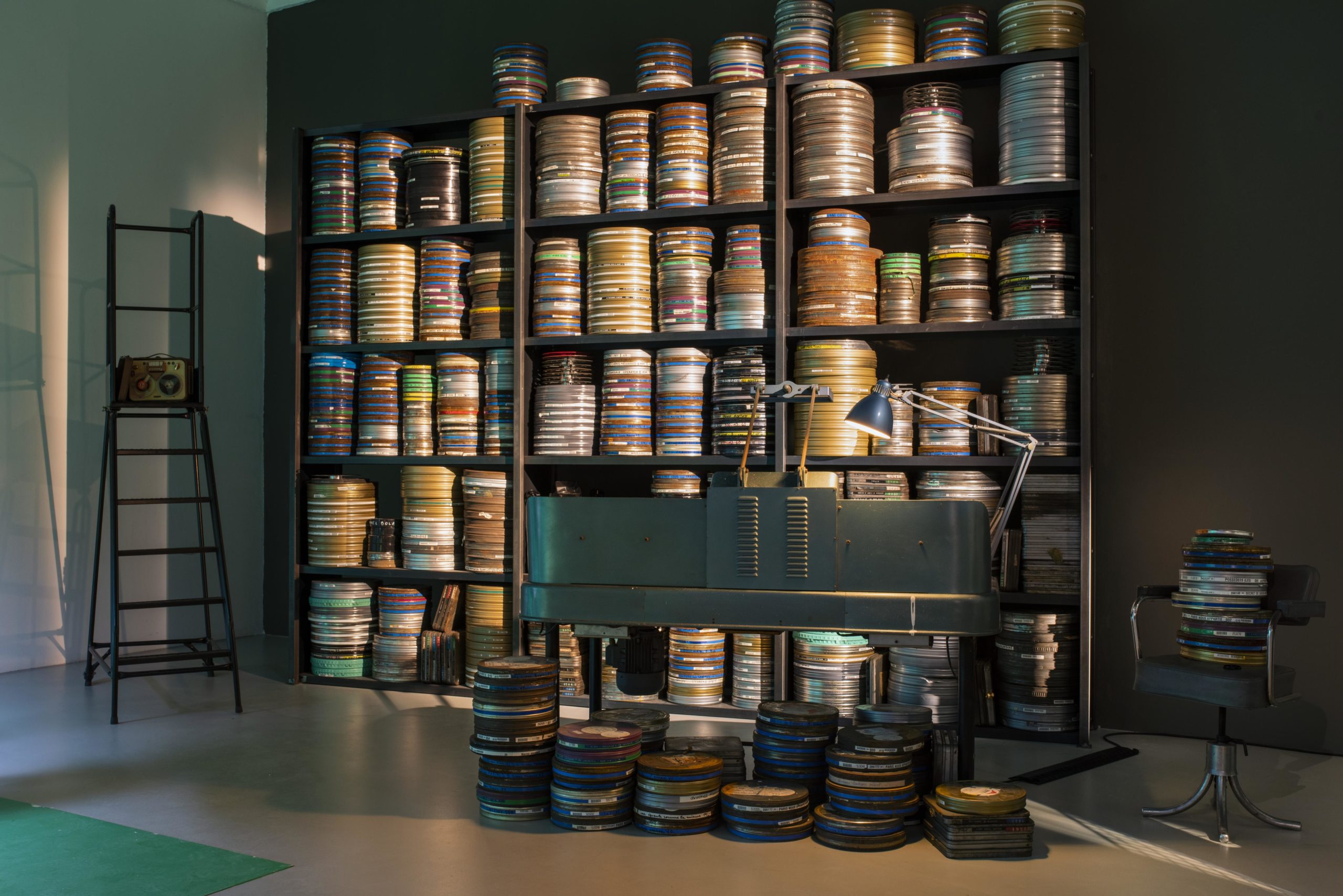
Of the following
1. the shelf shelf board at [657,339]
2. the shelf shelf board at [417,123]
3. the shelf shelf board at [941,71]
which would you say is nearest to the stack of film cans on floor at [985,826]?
the shelf shelf board at [657,339]

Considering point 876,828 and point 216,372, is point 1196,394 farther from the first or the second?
point 216,372

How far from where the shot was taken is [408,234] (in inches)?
223

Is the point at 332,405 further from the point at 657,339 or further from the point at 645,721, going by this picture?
the point at 645,721

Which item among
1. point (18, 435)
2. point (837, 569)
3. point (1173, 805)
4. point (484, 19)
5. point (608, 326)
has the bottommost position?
point (1173, 805)

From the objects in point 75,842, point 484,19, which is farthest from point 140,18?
point 75,842

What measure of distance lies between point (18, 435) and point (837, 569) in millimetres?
4653

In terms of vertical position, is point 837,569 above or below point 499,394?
below

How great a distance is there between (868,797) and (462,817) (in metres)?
1.27

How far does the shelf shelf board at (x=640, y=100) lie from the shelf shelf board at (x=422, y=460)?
1.67 metres

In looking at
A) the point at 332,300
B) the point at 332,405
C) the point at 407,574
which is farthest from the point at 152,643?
the point at 332,300

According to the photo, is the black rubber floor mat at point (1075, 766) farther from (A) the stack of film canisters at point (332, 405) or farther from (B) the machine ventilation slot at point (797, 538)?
(A) the stack of film canisters at point (332, 405)

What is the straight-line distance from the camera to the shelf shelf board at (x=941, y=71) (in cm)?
471

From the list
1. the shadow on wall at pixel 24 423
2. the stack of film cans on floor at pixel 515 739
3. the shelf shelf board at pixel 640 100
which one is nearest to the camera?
the stack of film cans on floor at pixel 515 739

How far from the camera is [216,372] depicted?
6.92m
